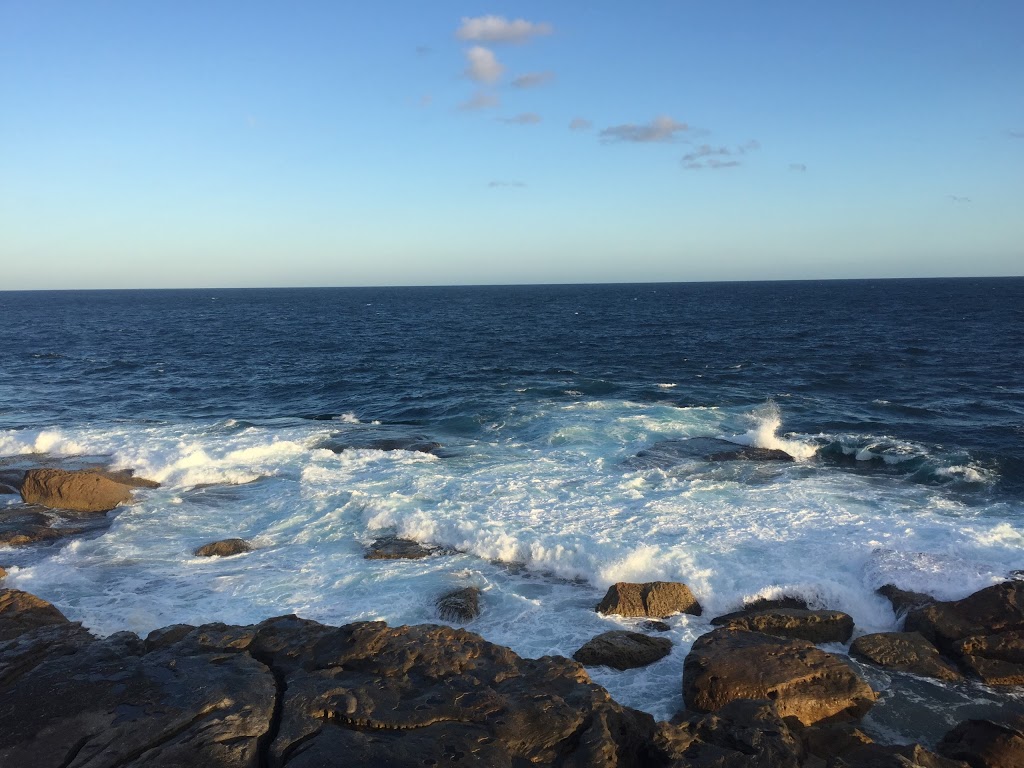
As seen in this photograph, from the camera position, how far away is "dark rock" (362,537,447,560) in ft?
51.4

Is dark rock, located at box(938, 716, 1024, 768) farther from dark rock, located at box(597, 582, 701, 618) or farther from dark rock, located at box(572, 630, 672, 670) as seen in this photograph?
dark rock, located at box(597, 582, 701, 618)

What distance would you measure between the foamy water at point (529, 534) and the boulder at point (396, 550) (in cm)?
28

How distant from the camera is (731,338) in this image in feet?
189

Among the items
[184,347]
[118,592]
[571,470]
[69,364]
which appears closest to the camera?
[118,592]

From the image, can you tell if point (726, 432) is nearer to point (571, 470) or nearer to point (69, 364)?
point (571, 470)

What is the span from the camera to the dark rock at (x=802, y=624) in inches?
471

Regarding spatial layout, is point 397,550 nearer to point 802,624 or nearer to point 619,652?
point 619,652

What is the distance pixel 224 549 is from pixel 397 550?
159 inches

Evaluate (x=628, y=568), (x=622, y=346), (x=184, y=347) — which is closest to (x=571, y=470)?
(x=628, y=568)

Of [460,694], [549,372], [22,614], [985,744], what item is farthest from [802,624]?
[549,372]

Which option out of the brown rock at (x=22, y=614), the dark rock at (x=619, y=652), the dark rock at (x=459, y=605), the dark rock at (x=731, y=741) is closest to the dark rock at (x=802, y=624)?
the dark rock at (x=619, y=652)

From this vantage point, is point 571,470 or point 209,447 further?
point 209,447

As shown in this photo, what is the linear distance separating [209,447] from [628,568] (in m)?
16.9

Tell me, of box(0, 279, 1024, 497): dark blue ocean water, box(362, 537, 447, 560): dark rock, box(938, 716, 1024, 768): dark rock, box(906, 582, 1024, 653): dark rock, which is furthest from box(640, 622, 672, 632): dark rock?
box(0, 279, 1024, 497): dark blue ocean water
